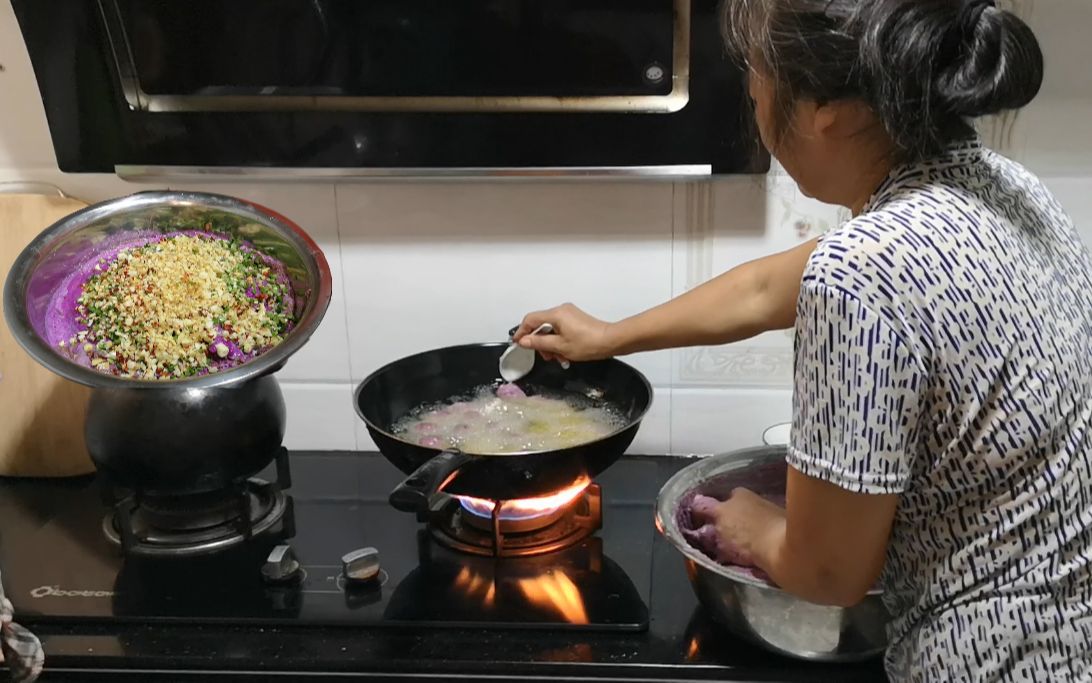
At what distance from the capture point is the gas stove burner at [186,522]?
4.00 ft

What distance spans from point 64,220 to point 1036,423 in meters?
1.07

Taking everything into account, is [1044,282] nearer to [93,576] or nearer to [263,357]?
[263,357]

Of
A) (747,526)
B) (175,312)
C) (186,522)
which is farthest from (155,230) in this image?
(747,526)

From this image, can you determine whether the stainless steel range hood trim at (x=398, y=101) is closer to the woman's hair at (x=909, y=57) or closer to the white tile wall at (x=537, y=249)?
the white tile wall at (x=537, y=249)

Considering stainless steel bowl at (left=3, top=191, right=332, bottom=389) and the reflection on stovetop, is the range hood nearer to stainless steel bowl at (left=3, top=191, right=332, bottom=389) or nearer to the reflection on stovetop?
stainless steel bowl at (left=3, top=191, right=332, bottom=389)

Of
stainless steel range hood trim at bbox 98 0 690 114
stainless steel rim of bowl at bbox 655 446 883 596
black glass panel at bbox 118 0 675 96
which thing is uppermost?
black glass panel at bbox 118 0 675 96

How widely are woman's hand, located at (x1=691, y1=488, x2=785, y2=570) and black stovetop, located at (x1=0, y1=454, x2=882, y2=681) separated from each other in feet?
0.39

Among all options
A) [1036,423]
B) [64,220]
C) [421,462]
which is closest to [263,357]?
[421,462]

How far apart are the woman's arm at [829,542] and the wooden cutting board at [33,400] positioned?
99 centimetres

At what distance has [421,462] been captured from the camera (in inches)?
44.2

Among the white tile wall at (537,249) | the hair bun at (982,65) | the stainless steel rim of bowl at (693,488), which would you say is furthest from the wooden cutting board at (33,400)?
the hair bun at (982,65)

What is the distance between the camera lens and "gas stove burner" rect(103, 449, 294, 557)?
4.00 ft

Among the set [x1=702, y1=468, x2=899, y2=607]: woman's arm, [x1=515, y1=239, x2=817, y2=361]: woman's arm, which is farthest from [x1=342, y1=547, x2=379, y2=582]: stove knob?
[x1=702, y1=468, x2=899, y2=607]: woman's arm

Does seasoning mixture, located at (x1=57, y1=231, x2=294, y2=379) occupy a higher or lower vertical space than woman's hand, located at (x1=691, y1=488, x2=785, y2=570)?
higher
